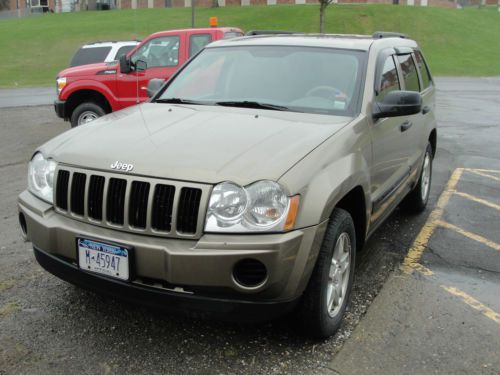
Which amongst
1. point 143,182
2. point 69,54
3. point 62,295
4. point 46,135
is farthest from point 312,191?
point 69,54

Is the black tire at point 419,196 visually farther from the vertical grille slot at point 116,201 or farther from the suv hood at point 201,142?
the vertical grille slot at point 116,201

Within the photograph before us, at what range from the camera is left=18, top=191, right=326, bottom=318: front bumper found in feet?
8.96

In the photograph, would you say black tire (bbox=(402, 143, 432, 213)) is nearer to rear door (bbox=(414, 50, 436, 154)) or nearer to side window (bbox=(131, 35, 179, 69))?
rear door (bbox=(414, 50, 436, 154))

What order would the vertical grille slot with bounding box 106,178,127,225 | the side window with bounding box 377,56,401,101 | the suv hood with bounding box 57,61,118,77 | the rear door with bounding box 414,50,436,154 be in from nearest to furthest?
the vertical grille slot with bounding box 106,178,127,225 < the side window with bounding box 377,56,401,101 < the rear door with bounding box 414,50,436,154 < the suv hood with bounding box 57,61,118,77

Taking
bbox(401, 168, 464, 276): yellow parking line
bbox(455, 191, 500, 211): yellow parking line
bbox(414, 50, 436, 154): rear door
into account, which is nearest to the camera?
bbox(401, 168, 464, 276): yellow parking line

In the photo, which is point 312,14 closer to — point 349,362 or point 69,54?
point 69,54

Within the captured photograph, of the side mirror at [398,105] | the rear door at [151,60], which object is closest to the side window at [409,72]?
the side mirror at [398,105]

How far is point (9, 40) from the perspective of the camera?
44.4 meters

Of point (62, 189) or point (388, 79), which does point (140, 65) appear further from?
point (62, 189)

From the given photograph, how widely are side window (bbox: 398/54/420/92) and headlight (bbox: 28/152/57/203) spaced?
3.12 metres

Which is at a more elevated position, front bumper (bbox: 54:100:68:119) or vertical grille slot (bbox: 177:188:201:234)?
vertical grille slot (bbox: 177:188:201:234)

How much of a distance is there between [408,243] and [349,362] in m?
2.18

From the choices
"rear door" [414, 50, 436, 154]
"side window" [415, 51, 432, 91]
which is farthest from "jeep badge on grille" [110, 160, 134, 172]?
"side window" [415, 51, 432, 91]

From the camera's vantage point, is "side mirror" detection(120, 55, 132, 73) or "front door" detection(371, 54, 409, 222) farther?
"side mirror" detection(120, 55, 132, 73)
